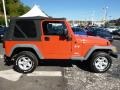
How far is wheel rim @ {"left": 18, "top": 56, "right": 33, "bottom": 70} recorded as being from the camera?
9891 mm

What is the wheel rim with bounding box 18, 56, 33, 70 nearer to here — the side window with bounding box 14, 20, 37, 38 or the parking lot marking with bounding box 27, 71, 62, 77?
the parking lot marking with bounding box 27, 71, 62, 77

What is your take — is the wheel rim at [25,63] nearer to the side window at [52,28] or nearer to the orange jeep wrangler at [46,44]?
the orange jeep wrangler at [46,44]

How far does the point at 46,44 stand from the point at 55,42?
1.04 feet

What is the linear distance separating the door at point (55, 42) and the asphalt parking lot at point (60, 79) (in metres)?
0.63

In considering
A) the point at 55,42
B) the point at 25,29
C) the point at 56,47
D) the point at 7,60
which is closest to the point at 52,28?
the point at 55,42

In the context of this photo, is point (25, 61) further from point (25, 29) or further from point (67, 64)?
point (67, 64)

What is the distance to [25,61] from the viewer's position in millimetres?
9914

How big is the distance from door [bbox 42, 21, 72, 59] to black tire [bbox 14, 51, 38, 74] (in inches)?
18.4

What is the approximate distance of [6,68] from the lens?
10.7 metres

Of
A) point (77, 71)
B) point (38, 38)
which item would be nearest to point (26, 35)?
point (38, 38)

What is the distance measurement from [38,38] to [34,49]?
0.41m

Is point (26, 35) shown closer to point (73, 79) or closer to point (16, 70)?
point (16, 70)

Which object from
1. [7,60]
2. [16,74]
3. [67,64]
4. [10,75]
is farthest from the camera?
[67,64]

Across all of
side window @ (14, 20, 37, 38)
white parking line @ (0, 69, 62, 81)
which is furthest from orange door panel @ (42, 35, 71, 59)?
white parking line @ (0, 69, 62, 81)
